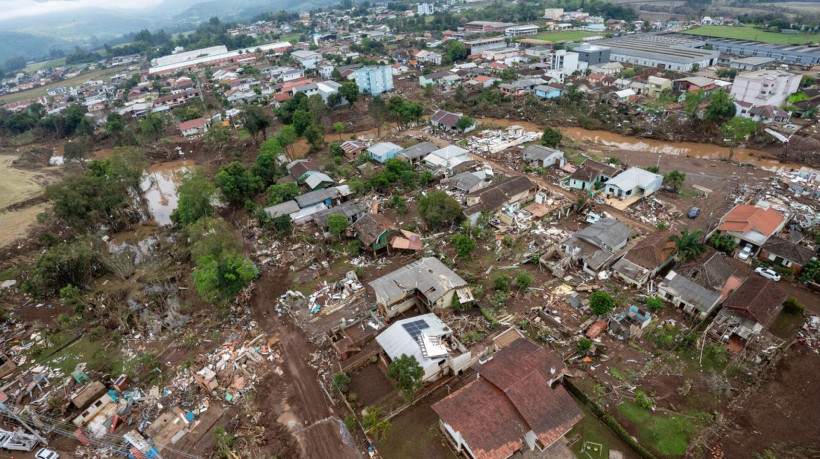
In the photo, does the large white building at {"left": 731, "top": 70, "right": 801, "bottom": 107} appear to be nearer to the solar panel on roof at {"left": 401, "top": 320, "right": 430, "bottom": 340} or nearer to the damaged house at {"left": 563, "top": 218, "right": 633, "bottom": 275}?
the damaged house at {"left": 563, "top": 218, "right": 633, "bottom": 275}

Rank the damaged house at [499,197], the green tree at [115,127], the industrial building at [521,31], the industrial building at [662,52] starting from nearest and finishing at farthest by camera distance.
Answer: the damaged house at [499,197] < the green tree at [115,127] < the industrial building at [662,52] < the industrial building at [521,31]

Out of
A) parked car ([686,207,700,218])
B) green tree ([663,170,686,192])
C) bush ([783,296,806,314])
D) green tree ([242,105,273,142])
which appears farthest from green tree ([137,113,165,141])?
bush ([783,296,806,314])

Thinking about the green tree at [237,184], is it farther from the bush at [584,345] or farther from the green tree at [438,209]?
the bush at [584,345]

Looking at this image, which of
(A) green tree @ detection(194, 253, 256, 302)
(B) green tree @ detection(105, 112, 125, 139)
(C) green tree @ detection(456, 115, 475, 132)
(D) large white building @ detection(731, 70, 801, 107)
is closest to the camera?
(A) green tree @ detection(194, 253, 256, 302)

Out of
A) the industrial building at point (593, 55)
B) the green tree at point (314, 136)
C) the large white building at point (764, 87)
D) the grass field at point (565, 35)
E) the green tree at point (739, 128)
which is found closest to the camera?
the green tree at point (739, 128)

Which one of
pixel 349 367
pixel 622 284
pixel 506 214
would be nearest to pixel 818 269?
pixel 622 284

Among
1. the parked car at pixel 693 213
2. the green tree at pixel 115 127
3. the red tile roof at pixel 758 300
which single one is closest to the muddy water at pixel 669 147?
the parked car at pixel 693 213
